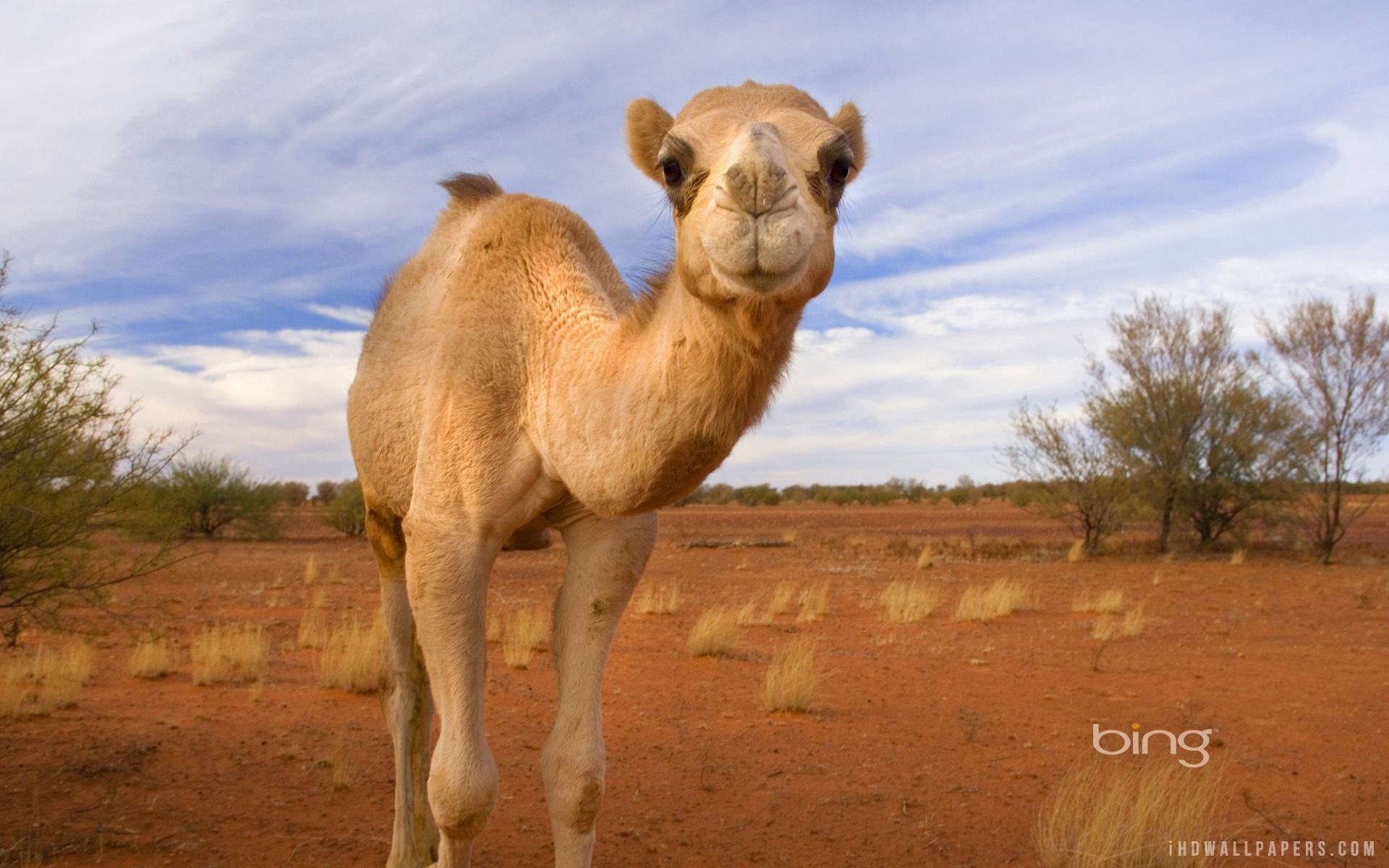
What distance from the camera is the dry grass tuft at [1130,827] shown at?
5.16 meters

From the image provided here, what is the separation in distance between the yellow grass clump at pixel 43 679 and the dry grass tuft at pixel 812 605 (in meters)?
9.25

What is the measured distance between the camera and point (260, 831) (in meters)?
5.94

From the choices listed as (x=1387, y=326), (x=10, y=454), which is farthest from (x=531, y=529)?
(x=1387, y=326)

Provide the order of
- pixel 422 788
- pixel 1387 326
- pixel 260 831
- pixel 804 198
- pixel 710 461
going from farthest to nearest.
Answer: pixel 1387 326 < pixel 260 831 < pixel 422 788 < pixel 710 461 < pixel 804 198

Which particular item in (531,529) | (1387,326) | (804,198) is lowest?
(531,529)

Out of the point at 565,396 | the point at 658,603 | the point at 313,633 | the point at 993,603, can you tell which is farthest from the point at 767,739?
the point at 993,603

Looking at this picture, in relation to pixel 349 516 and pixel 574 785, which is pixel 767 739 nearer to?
pixel 574 785

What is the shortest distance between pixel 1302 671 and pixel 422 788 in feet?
34.0

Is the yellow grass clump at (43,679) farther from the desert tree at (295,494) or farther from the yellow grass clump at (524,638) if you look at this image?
Answer: the desert tree at (295,494)

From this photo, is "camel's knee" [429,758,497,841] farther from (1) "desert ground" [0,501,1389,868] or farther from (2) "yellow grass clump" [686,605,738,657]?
(2) "yellow grass clump" [686,605,738,657]

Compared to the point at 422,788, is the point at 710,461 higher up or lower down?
higher up

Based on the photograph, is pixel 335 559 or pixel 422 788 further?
pixel 335 559

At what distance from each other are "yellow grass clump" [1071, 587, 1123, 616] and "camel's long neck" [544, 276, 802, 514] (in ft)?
48.1

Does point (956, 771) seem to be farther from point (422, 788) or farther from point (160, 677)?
point (160, 677)
